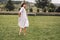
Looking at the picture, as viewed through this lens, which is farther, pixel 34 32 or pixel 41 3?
pixel 41 3

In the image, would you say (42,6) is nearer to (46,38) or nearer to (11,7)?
(11,7)

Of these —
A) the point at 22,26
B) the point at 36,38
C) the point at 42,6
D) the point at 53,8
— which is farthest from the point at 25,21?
the point at 42,6

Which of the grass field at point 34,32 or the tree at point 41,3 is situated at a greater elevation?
the grass field at point 34,32

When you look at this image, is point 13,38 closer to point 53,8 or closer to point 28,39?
point 28,39

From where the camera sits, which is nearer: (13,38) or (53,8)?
(13,38)

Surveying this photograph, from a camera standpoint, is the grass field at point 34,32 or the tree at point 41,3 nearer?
the grass field at point 34,32

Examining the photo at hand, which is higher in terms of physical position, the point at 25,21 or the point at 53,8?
the point at 25,21

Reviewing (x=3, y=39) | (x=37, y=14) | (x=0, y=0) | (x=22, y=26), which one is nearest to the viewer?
(x=3, y=39)

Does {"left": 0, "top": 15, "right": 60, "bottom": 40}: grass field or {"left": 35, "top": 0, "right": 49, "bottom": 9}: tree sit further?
{"left": 35, "top": 0, "right": 49, "bottom": 9}: tree

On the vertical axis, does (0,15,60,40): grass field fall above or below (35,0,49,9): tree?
above

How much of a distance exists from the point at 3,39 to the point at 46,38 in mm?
2024

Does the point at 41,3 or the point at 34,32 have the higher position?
the point at 34,32

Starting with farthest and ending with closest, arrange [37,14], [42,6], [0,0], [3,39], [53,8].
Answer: [0,0] < [42,6] < [53,8] < [37,14] < [3,39]

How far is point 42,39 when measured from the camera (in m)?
10.6
